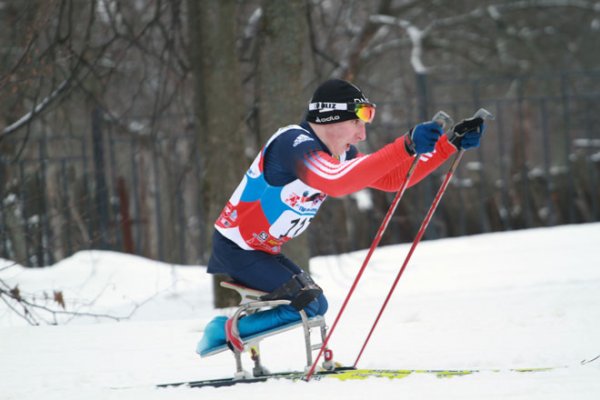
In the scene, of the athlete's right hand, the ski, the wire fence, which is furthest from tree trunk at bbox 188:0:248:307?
the athlete's right hand

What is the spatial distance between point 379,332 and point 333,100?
82.3 inches

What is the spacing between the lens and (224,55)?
6.80m

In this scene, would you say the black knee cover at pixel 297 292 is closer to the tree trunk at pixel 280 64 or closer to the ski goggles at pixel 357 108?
the ski goggles at pixel 357 108

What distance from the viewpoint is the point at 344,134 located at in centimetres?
400

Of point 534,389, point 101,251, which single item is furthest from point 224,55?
point 534,389

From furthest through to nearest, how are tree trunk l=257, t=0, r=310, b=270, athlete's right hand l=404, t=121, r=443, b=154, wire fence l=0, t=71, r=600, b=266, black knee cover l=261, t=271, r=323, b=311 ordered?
wire fence l=0, t=71, r=600, b=266 → tree trunk l=257, t=0, r=310, b=270 → black knee cover l=261, t=271, r=323, b=311 → athlete's right hand l=404, t=121, r=443, b=154

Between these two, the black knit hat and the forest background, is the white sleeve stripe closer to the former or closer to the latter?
the black knit hat

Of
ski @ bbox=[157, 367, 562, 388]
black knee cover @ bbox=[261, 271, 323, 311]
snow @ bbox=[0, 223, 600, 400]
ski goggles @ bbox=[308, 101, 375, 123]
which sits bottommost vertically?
snow @ bbox=[0, 223, 600, 400]

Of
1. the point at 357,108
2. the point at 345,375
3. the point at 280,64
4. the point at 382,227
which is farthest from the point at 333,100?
the point at 280,64

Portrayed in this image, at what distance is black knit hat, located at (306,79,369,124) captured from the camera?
155 inches

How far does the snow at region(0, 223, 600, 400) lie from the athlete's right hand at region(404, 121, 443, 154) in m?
1.02

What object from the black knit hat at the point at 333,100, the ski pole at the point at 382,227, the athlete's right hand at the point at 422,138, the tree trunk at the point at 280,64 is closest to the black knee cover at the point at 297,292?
the ski pole at the point at 382,227

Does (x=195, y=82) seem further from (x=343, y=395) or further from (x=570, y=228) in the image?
(x=570, y=228)

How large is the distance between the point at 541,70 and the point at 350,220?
6891 millimetres
